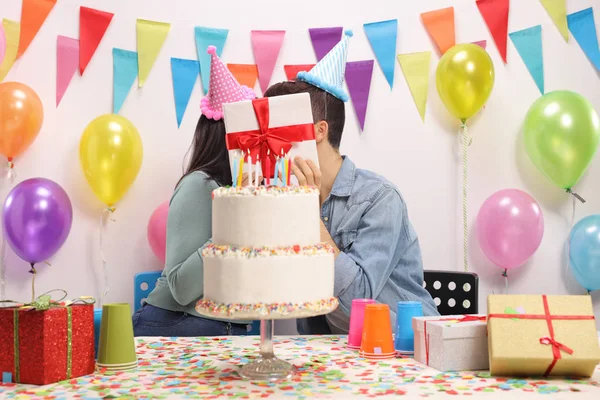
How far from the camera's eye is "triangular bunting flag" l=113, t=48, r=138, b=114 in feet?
11.1

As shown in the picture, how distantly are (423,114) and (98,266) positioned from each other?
1.84 meters

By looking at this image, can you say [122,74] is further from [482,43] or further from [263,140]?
[263,140]

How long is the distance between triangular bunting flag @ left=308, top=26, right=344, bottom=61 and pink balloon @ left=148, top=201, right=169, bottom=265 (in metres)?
1.14

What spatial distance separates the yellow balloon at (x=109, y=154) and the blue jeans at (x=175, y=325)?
3.16ft

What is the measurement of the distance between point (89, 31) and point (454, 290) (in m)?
2.20

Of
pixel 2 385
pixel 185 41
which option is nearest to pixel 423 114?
pixel 185 41

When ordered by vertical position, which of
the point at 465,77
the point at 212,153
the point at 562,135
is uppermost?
the point at 465,77

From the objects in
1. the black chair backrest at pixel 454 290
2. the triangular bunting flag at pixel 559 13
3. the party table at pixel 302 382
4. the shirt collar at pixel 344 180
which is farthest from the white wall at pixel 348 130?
the party table at pixel 302 382

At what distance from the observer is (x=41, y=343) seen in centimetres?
132

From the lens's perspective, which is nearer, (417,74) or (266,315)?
(266,315)

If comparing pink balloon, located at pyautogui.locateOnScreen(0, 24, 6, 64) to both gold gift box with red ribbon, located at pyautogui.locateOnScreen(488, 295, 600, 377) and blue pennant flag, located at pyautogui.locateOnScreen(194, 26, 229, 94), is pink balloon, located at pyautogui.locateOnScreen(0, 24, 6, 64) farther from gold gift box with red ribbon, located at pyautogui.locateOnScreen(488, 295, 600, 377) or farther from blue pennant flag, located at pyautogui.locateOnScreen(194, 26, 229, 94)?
gold gift box with red ribbon, located at pyautogui.locateOnScreen(488, 295, 600, 377)

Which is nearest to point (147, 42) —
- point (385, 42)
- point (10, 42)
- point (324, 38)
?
point (10, 42)

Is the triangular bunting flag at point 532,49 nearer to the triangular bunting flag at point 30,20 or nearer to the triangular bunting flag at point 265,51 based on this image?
the triangular bunting flag at point 265,51

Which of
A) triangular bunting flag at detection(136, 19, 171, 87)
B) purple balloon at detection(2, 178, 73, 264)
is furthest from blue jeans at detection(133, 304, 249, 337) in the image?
triangular bunting flag at detection(136, 19, 171, 87)
